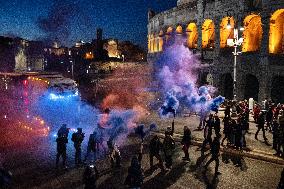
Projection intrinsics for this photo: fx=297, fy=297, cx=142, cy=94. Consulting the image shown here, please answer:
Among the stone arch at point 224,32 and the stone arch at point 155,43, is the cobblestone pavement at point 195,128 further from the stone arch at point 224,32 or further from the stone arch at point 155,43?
the stone arch at point 155,43

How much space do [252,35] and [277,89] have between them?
6.18 meters

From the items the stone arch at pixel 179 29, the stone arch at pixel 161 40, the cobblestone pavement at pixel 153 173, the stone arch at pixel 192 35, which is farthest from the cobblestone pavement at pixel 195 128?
the stone arch at pixel 161 40

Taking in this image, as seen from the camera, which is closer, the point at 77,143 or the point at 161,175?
the point at 161,175

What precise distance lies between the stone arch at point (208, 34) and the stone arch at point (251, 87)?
276 inches

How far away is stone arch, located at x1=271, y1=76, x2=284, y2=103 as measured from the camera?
25.2 meters

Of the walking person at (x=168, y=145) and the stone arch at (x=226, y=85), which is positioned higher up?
the stone arch at (x=226, y=85)

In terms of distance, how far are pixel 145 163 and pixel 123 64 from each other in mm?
42725

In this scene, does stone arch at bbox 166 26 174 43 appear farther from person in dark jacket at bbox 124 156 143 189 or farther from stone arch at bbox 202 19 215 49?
person in dark jacket at bbox 124 156 143 189

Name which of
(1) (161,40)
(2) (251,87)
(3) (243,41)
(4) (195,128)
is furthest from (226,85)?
(1) (161,40)

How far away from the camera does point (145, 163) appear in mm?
13180

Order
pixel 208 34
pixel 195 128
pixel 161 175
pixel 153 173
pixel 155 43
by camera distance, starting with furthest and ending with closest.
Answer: pixel 155 43 < pixel 208 34 < pixel 195 128 < pixel 153 173 < pixel 161 175

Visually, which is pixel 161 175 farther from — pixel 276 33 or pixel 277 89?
pixel 276 33

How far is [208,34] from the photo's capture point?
34375 millimetres

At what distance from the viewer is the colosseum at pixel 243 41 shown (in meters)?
25.4
